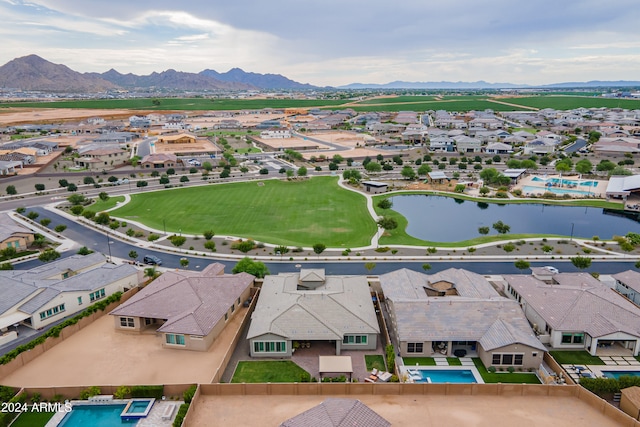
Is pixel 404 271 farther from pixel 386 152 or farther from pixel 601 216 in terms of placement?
pixel 386 152

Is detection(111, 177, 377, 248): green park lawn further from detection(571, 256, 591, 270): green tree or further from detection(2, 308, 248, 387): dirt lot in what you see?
detection(2, 308, 248, 387): dirt lot

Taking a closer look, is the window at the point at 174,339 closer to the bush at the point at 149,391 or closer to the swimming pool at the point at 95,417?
the bush at the point at 149,391

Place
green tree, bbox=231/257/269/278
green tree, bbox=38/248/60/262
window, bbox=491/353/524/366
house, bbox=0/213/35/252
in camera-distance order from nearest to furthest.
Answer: window, bbox=491/353/524/366
green tree, bbox=231/257/269/278
green tree, bbox=38/248/60/262
house, bbox=0/213/35/252

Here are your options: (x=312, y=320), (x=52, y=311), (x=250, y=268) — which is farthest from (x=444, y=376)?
(x=52, y=311)

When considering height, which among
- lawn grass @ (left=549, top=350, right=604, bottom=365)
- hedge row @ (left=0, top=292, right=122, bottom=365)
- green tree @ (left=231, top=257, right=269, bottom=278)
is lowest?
lawn grass @ (left=549, top=350, right=604, bottom=365)

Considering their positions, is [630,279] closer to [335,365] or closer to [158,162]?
[335,365]

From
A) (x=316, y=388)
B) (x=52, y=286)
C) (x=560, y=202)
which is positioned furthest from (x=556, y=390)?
(x=560, y=202)

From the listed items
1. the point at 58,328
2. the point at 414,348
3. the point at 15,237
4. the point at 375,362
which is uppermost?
the point at 15,237

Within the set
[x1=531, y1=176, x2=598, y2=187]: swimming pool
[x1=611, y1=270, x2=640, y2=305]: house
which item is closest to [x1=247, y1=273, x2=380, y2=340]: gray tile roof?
[x1=611, y1=270, x2=640, y2=305]: house
